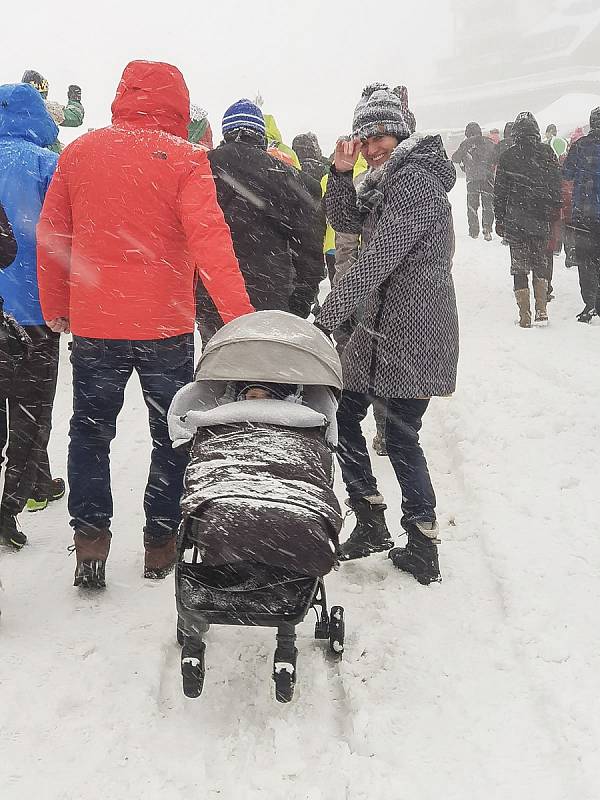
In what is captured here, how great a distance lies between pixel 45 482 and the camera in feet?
15.1

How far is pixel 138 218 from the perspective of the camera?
3268mm

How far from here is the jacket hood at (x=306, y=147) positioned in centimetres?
930

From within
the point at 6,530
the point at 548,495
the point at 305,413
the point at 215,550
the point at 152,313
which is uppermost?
the point at 152,313

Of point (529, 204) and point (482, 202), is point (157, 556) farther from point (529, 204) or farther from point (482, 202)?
point (482, 202)

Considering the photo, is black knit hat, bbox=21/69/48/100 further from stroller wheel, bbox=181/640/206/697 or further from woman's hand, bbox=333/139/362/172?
stroller wheel, bbox=181/640/206/697

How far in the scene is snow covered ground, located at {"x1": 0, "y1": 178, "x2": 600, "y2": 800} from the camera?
2.44 m

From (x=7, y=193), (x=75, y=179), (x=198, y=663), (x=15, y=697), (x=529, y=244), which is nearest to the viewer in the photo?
(x=198, y=663)

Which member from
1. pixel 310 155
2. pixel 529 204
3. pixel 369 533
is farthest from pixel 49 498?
pixel 529 204

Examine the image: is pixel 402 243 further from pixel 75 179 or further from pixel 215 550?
pixel 215 550

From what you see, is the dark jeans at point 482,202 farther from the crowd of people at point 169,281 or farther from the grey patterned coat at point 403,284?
Answer: the grey patterned coat at point 403,284

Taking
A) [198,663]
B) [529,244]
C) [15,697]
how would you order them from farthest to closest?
1. [529,244]
2. [15,697]
3. [198,663]

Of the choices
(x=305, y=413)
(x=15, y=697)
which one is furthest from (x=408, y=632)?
(x=15, y=697)

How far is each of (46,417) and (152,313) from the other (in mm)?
1208

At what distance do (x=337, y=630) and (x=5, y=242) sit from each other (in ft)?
7.27
